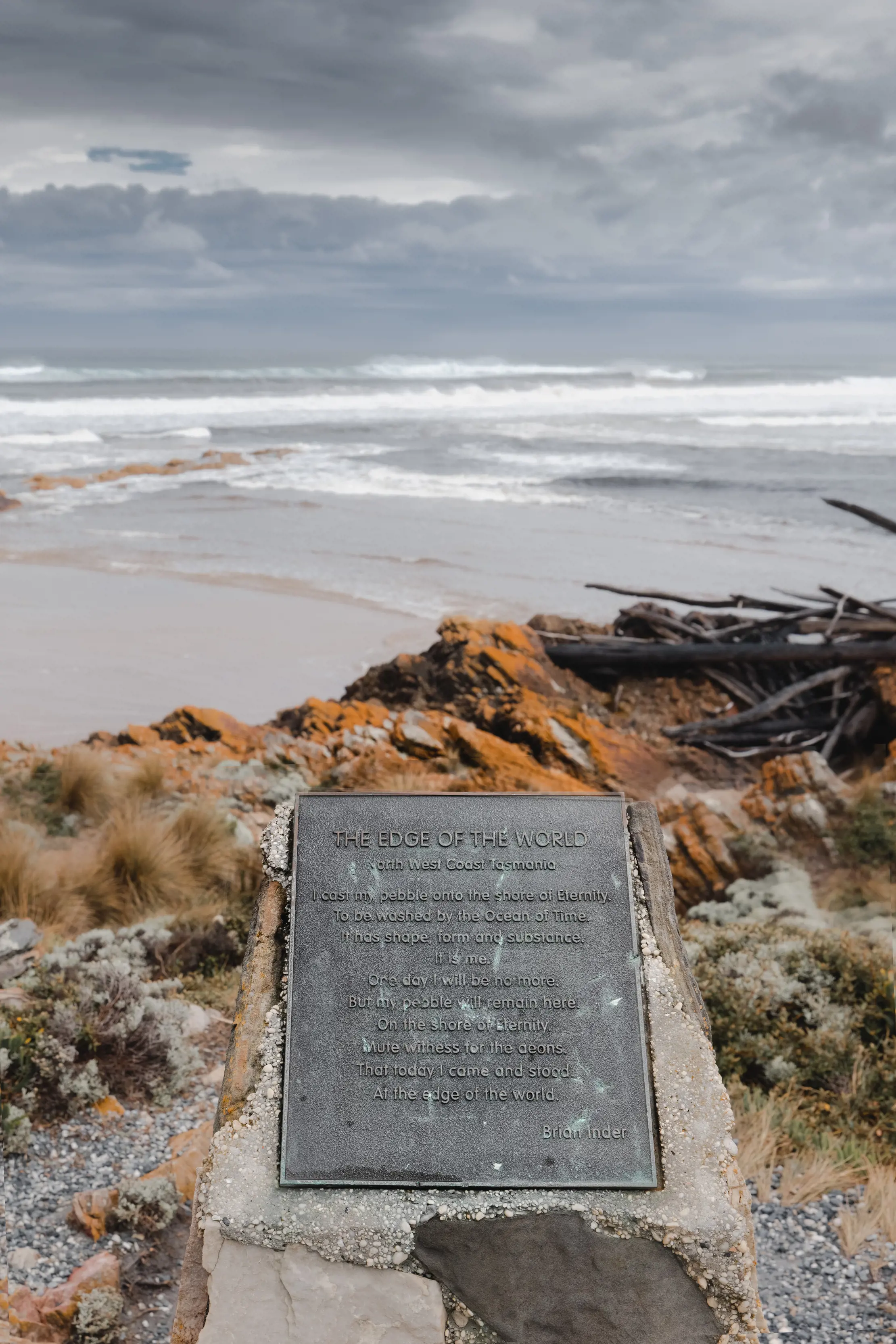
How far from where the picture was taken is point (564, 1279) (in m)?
2.56

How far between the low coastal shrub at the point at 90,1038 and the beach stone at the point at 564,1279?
6.89 ft

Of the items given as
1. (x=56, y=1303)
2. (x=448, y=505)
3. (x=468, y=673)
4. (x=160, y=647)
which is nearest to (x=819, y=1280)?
(x=56, y=1303)

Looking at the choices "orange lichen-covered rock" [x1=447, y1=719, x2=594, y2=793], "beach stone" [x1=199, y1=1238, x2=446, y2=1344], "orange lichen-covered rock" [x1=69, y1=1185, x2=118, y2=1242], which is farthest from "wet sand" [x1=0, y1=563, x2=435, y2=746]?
"beach stone" [x1=199, y1=1238, x2=446, y2=1344]

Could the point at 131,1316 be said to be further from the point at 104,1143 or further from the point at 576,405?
the point at 576,405

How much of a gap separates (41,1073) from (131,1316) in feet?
3.92

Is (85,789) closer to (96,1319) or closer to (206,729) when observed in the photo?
(206,729)

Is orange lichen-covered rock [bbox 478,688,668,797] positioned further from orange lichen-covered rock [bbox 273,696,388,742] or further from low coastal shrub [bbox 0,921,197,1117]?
low coastal shrub [bbox 0,921,197,1117]

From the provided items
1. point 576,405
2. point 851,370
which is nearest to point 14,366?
point 576,405

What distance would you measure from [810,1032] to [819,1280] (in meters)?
1.18

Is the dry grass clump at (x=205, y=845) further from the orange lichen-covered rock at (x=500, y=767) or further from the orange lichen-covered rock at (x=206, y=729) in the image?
the orange lichen-covered rock at (x=500, y=767)

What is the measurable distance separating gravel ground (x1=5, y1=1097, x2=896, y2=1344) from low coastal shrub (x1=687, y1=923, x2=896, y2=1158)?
367mm

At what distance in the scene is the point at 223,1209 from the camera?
2539 mm

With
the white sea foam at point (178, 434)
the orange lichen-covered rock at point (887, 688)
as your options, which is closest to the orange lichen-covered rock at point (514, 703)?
the orange lichen-covered rock at point (887, 688)

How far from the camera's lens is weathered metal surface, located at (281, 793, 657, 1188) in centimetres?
257
